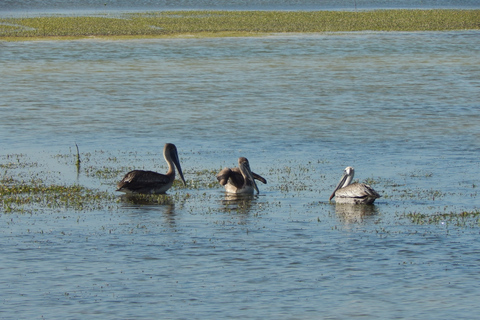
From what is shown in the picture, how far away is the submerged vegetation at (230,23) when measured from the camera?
69.6 meters

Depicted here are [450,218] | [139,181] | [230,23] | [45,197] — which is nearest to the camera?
[450,218]

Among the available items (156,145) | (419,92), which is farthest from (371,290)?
(419,92)

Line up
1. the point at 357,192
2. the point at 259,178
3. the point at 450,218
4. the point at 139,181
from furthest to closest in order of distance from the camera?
the point at 259,178 → the point at 139,181 → the point at 357,192 → the point at 450,218

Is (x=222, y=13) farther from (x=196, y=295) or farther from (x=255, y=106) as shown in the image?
(x=196, y=295)

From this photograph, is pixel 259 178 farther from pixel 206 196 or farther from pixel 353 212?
pixel 353 212

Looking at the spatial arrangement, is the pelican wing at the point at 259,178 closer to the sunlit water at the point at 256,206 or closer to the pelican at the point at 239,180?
the pelican at the point at 239,180

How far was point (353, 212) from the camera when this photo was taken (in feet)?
54.8

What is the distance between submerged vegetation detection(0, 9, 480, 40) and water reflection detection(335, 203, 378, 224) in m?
51.5

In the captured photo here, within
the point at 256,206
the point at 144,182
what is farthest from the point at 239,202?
the point at 144,182

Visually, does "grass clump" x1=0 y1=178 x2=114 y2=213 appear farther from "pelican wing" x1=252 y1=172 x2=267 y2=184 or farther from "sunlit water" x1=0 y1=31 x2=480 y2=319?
"pelican wing" x1=252 y1=172 x2=267 y2=184

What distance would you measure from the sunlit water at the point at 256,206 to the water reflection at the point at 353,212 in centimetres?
8

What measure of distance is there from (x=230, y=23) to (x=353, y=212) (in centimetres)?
6205

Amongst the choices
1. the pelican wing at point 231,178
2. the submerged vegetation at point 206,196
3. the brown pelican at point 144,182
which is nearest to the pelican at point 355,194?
the submerged vegetation at point 206,196

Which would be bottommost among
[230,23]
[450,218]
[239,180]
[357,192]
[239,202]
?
[450,218]
